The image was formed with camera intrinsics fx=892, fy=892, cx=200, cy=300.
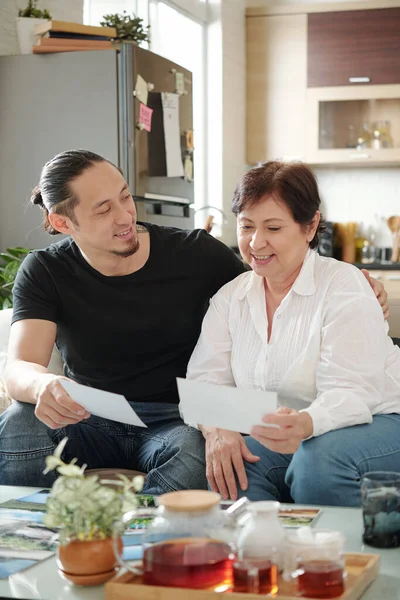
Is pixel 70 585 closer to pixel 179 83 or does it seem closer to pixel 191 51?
pixel 179 83

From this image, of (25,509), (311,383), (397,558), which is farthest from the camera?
(311,383)

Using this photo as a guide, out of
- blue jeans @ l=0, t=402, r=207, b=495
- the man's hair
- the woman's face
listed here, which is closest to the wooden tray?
blue jeans @ l=0, t=402, r=207, b=495

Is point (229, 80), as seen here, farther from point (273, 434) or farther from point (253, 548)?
point (253, 548)

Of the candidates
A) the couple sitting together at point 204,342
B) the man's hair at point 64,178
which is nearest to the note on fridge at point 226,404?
the couple sitting together at point 204,342

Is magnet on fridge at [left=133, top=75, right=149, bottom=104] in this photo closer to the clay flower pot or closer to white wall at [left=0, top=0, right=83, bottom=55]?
white wall at [left=0, top=0, right=83, bottom=55]

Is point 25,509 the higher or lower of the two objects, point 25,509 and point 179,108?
the lower

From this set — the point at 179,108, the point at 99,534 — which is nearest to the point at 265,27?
the point at 179,108

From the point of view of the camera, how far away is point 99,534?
1.22m

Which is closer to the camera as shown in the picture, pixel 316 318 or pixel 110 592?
pixel 110 592

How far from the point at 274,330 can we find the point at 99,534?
35.5 inches

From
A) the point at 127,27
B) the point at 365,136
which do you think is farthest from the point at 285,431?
the point at 365,136

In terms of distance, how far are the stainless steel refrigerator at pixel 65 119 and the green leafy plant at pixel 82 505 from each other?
2480 millimetres

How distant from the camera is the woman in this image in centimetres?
180

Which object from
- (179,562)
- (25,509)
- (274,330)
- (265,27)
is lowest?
(25,509)
